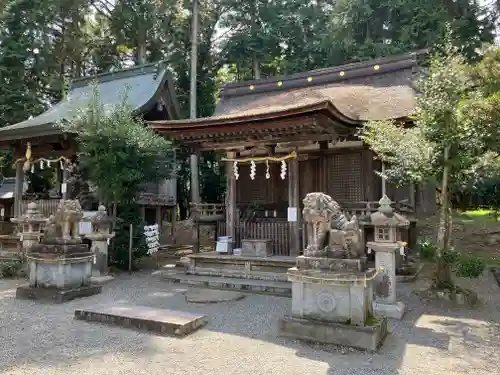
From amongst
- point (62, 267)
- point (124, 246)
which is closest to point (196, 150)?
point (124, 246)

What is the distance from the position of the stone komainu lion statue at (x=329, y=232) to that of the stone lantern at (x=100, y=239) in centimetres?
658

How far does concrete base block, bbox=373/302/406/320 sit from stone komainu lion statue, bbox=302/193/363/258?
1.81m

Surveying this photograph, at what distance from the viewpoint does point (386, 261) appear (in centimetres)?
664

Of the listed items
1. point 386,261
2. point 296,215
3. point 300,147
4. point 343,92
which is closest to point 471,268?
point 386,261

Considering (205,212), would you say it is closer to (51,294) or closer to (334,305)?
(51,294)

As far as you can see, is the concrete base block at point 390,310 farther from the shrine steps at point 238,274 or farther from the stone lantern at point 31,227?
the stone lantern at point 31,227

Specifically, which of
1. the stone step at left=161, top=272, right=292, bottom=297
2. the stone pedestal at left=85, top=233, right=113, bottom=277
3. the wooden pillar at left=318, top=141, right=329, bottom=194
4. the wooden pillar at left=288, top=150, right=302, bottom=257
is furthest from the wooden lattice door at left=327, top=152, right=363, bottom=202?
the stone pedestal at left=85, top=233, right=113, bottom=277

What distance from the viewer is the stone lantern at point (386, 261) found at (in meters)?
6.45

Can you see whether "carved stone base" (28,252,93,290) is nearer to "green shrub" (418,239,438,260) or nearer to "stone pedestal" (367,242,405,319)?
"stone pedestal" (367,242,405,319)


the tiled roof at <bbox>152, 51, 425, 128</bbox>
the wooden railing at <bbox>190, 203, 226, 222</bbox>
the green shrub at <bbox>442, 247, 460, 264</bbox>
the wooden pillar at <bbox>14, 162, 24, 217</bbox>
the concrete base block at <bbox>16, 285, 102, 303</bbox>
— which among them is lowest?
the concrete base block at <bbox>16, 285, 102, 303</bbox>

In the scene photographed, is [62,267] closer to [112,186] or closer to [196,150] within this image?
[112,186]

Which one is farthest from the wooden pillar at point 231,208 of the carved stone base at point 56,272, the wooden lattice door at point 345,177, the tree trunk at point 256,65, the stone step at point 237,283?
the tree trunk at point 256,65

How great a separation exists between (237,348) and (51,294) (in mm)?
4300

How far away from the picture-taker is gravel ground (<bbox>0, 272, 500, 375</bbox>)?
421cm
